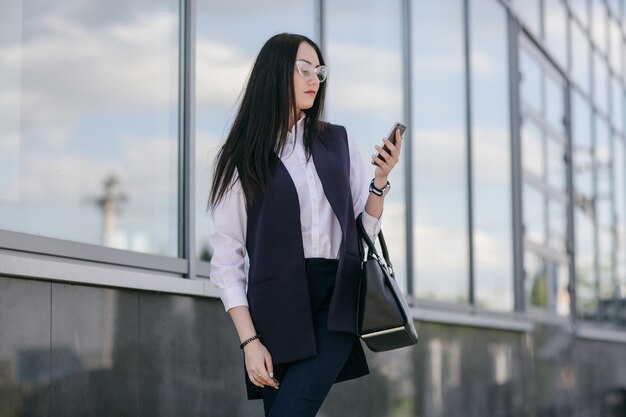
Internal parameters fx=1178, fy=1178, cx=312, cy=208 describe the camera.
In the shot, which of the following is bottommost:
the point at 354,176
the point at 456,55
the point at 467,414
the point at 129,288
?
the point at 467,414

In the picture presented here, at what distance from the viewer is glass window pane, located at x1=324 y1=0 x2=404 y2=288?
6.89 metres

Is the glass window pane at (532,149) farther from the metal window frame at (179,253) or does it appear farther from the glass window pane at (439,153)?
the metal window frame at (179,253)

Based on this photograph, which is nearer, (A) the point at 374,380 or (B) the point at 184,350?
(B) the point at 184,350

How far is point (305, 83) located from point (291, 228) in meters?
0.40

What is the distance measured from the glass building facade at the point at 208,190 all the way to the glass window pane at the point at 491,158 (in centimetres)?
3

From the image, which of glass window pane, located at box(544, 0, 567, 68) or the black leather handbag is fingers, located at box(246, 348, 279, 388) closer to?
the black leather handbag

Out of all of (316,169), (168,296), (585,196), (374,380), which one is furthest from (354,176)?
(585,196)

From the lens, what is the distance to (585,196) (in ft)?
48.3

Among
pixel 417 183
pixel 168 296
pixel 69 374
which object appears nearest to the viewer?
pixel 69 374

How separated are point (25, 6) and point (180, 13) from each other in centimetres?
111

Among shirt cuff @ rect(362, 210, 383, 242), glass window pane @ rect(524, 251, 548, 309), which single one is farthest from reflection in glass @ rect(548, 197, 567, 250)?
shirt cuff @ rect(362, 210, 383, 242)

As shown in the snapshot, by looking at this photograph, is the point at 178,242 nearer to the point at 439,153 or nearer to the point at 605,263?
the point at 439,153

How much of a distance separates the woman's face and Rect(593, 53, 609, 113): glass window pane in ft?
43.1

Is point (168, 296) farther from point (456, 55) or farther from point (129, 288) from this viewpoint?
point (456, 55)
